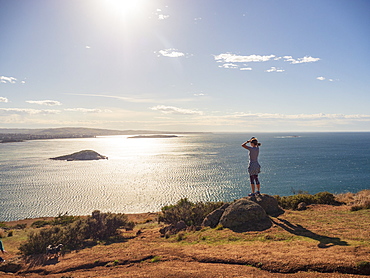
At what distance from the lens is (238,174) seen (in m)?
70.3

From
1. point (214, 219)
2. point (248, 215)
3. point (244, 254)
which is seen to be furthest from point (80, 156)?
point (244, 254)

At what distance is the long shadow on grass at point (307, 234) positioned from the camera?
373 inches

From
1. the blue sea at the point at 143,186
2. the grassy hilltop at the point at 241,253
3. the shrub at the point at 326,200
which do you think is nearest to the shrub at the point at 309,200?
the shrub at the point at 326,200

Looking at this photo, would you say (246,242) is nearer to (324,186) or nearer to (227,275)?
(227,275)

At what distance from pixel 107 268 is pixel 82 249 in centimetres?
483

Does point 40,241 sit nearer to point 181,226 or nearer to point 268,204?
point 181,226

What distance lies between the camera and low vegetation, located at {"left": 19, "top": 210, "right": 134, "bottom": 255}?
15468 mm

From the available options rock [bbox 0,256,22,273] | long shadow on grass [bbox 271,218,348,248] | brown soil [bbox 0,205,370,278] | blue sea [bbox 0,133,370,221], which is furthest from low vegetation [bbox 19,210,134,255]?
blue sea [bbox 0,133,370,221]

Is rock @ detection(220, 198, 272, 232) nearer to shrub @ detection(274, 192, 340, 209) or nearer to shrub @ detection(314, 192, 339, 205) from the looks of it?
shrub @ detection(274, 192, 340, 209)

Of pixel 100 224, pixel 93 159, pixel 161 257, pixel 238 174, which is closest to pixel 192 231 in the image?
pixel 161 257

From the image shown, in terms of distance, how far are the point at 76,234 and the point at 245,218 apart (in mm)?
12511

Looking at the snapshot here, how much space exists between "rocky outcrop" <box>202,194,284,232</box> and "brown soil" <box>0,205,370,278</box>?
576 millimetres

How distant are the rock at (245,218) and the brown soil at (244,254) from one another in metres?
0.55

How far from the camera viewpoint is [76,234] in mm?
16797
